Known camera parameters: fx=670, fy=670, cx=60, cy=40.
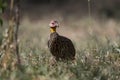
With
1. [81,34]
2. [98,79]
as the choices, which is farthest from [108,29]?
[98,79]

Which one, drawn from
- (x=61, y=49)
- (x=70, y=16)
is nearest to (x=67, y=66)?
(x=61, y=49)

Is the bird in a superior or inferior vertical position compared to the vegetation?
superior

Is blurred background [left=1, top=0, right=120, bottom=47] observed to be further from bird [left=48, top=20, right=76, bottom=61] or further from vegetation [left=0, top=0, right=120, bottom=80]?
bird [left=48, top=20, right=76, bottom=61]

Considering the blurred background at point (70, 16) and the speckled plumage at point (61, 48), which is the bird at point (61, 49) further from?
the blurred background at point (70, 16)

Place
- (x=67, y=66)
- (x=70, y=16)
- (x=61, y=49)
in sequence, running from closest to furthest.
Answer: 1. (x=67, y=66)
2. (x=61, y=49)
3. (x=70, y=16)

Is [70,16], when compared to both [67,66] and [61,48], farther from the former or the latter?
[67,66]

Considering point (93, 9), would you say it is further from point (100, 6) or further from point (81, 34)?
point (81, 34)

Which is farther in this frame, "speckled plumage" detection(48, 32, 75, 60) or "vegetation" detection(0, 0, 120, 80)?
"speckled plumage" detection(48, 32, 75, 60)

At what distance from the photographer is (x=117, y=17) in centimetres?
1798

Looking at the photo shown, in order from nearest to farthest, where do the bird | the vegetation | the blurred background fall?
the vegetation
the bird
the blurred background

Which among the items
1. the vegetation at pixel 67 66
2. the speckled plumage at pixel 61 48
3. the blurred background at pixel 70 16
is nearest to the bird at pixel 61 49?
the speckled plumage at pixel 61 48

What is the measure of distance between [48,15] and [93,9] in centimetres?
129

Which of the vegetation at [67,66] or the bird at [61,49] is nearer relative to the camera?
the vegetation at [67,66]

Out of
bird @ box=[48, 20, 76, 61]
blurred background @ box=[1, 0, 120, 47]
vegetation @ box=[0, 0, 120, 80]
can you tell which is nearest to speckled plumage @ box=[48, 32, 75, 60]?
bird @ box=[48, 20, 76, 61]
